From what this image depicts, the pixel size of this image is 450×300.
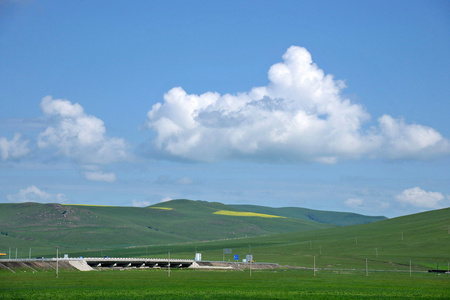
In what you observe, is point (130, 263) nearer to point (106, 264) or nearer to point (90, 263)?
point (106, 264)

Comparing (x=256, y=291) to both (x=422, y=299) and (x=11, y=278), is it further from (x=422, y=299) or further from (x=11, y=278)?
(x=11, y=278)

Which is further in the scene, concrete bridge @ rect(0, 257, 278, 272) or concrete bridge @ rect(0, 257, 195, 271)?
concrete bridge @ rect(0, 257, 278, 272)

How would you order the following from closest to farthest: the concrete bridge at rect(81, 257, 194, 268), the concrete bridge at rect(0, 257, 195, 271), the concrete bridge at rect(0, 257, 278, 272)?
the concrete bridge at rect(0, 257, 195, 271) < the concrete bridge at rect(0, 257, 278, 272) < the concrete bridge at rect(81, 257, 194, 268)

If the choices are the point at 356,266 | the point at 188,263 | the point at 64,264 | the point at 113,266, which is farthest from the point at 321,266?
the point at 64,264

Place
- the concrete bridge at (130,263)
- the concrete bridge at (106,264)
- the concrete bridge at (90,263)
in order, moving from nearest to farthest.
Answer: the concrete bridge at (90,263) → the concrete bridge at (106,264) → the concrete bridge at (130,263)

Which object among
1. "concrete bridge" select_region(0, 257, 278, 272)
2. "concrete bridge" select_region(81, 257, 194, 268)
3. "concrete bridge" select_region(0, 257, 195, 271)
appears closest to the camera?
"concrete bridge" select_region(0, 257, 195, 271)

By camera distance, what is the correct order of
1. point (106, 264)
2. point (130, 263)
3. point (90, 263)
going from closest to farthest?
1. point (90, 263)
2. point (106, 264)
3. point (130, 263)

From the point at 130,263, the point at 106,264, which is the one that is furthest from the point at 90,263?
the point at 130,263

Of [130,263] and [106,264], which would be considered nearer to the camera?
[106,264]

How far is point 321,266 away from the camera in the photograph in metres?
198

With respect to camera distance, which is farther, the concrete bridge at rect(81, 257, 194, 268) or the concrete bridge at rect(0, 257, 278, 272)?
the concrete bridge at rect(81, 257, 194, 268)

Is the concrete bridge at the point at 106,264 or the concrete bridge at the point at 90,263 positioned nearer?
the concrete bridge at the point at 90,263

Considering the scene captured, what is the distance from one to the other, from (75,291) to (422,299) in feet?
151

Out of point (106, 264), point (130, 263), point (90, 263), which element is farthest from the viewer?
point (130, 263)
